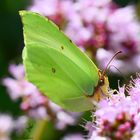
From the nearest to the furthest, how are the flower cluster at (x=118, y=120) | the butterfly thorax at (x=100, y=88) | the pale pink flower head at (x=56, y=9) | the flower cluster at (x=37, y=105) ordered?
the flower cluster at (x=118, y=120) → the butterfly thorax at (x=100, y=88) → the flower cluster at (x=37, y=105) → the pale pink flower head at (x=56, y=9)

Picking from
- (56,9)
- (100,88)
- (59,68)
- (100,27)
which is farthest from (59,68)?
(56,9)

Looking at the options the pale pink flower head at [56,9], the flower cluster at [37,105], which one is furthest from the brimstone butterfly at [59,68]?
the pale pink flower head at [56,9]

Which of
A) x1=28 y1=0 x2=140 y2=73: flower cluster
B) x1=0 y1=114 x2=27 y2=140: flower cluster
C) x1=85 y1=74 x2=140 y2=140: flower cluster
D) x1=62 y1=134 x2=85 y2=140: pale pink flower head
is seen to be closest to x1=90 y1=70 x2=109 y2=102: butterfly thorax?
x1=85 y1=74 x2=140 y2=140: flower cluster

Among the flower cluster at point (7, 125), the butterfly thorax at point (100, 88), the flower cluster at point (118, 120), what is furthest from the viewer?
the flower cluster at point (7, 125)

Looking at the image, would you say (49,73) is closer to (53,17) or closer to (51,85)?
(51,85)

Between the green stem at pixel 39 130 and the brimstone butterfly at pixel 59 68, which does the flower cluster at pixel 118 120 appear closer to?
the brimstone butterfly at pixel 59 68

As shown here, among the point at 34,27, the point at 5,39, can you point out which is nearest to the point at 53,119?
the point at 34,27

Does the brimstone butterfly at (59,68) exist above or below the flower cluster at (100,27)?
below
